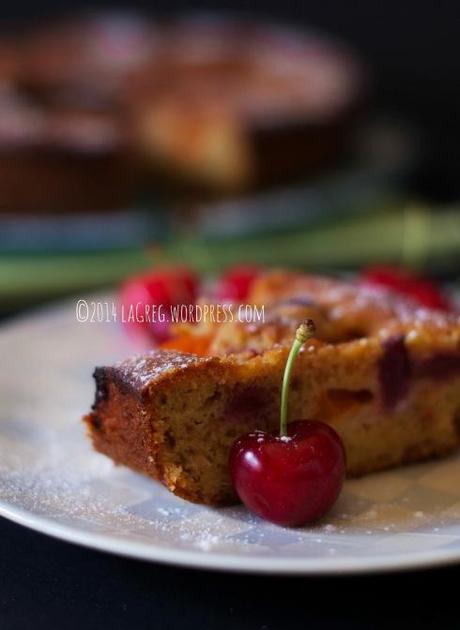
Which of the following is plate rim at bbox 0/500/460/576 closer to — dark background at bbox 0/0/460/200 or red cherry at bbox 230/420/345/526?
red cherry at bbox 230/420/345/526

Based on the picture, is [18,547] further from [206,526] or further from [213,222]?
[213,222]

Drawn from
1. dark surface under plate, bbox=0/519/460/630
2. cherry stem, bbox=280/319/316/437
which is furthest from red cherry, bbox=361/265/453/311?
dark surface under plate, bbox=0/519/460/630

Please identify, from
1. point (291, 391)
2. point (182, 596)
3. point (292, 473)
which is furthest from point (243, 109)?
point (182, 596)

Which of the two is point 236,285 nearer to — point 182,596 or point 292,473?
point 292,473

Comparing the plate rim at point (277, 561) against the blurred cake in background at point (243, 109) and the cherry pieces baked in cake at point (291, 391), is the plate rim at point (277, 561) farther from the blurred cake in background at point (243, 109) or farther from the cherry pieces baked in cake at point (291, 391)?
the blurred cake in background at point (243, 109)

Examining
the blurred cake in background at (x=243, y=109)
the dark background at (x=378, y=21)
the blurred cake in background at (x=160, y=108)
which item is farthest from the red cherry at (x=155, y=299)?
the dark background at (x=378, y=21)

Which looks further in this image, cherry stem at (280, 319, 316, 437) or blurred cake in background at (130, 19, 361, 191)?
blurred cake in background at (130, 19, 361, 191)
